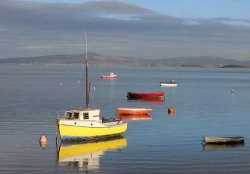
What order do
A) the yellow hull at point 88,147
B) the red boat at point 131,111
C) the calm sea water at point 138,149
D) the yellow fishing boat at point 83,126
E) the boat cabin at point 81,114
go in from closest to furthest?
1. the calm sea water at point 138,149
2. the yellow hull at point 88,147
3. the yellow fishing boat at point 83,126
4. the boat cabin at point 81,114
5. the red boat at point 131,111

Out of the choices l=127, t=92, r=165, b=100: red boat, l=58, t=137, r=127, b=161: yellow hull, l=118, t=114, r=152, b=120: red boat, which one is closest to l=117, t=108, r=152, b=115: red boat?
l=118, t=114, r=152, b=120: red boat

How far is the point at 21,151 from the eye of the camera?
52656 millimetres

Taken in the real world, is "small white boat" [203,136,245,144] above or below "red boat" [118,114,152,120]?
above

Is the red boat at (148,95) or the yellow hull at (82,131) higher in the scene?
the yellow hull at (82,131)

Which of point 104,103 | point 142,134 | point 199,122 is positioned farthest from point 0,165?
point 104,103

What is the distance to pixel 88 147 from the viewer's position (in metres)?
56.4

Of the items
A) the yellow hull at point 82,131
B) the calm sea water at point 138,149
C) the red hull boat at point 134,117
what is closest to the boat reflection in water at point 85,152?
the calm sea water at point 138,149

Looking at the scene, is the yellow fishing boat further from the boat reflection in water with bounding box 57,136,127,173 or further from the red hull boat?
the red hull boat

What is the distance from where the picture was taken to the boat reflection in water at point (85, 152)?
4732 cm

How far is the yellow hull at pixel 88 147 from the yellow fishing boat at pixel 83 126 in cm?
121

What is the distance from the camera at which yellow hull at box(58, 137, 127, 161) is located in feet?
172

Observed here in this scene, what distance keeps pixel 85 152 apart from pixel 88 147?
9.26ft

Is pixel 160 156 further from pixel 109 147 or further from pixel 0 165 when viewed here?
pixel 0 165

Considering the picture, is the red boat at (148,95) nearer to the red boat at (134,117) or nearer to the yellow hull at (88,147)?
the red boat at (134,117)
